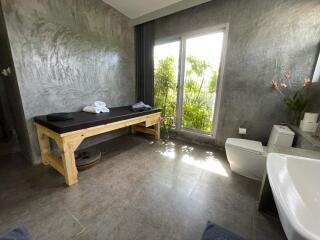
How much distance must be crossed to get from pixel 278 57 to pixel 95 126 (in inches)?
103

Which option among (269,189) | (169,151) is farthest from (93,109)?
(269,189)

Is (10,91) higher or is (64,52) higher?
(64,52)

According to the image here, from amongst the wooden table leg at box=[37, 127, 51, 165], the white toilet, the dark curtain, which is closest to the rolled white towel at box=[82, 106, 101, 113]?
the wooden table leg at box=[37, 127, 51, 165]

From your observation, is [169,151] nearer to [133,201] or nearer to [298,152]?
[133,201]

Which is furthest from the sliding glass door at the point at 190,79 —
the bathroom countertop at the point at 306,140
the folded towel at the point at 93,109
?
the folded towel at the point at 93,109

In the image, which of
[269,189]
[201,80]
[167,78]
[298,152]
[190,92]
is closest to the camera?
[298,152]

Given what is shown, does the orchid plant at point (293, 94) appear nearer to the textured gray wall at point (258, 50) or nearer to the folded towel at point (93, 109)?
the textured gray wall at point (258, 50)

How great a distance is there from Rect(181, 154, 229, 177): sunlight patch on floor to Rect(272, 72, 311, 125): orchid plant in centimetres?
112

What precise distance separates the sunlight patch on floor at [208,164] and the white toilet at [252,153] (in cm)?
18

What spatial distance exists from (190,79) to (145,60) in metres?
1.06

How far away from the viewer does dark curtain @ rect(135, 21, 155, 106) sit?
2880 mm

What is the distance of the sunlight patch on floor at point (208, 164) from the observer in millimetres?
1944

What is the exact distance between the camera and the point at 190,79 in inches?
109

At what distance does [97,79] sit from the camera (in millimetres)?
2531
